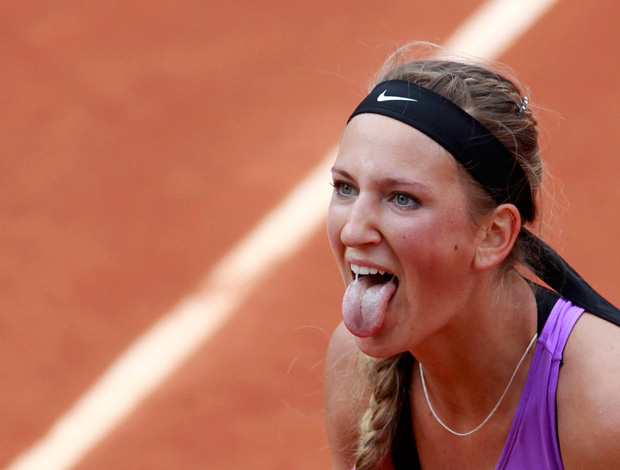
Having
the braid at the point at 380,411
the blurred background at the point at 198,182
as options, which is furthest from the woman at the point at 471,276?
the blurred background at the point at 198,182

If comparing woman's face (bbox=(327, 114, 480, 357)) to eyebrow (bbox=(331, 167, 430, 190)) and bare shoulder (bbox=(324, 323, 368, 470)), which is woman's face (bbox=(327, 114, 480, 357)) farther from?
bare shoulder (bbox=(324, 323, 368, 470))

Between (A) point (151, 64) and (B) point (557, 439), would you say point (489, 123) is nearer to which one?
(B) point (557, 439)

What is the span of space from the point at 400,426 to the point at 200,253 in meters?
1.99

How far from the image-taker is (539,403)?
7.66 ft

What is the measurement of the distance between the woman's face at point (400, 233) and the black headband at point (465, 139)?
0.03 m

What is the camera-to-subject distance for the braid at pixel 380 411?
2.59 meters

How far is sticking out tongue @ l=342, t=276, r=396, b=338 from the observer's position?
7.36 feet

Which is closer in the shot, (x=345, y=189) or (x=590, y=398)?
(x=590, y=398)

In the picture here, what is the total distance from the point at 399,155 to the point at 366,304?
1.14 ft

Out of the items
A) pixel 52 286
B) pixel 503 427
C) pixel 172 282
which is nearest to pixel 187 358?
pixel 172 282

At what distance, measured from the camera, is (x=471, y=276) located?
2.30 m

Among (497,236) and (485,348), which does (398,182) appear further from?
(485,348)

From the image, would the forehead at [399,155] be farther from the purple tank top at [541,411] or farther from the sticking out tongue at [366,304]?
the purple tank top at [541,411]

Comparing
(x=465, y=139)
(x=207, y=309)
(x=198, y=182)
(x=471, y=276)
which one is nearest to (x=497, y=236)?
(x=471, y=276)
